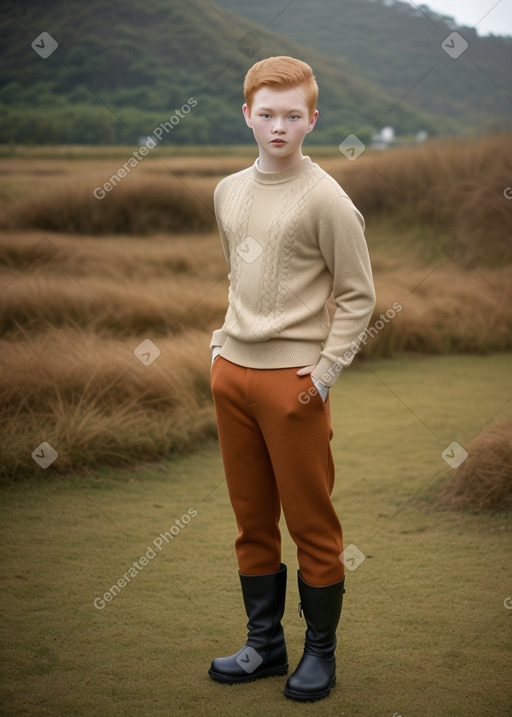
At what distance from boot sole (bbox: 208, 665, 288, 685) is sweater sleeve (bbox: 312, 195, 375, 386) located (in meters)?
0.81

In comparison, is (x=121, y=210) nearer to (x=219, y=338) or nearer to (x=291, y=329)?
(x=219, y=338)

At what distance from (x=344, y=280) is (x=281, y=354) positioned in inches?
8.6

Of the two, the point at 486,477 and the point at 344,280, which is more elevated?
the point at 344,280

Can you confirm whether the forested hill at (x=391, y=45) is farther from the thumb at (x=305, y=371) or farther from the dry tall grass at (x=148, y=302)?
the thumb at (x=305, y=371)

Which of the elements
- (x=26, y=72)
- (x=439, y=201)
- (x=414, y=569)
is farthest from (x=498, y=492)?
(x=26, y=72)

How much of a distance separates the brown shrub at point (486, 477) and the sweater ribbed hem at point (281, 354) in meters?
1.71

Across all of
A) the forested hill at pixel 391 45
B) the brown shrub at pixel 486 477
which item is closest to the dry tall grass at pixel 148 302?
the brown shrub at pixel 486 477

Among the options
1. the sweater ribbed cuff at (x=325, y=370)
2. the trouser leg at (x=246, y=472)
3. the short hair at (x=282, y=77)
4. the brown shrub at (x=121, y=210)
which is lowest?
the brown shrub at (x=121, y=210)

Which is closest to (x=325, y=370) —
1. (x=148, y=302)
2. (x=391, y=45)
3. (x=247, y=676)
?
(x=247, y=676)

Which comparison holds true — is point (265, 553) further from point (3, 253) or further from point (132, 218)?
point (132, 218)

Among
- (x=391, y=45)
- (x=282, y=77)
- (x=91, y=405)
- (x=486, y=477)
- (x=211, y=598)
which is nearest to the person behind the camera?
(x=282, y=77)

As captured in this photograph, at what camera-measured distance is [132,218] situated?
39.9 ft

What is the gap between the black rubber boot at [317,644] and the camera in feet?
6.14

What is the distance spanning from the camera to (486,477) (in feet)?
10.5
